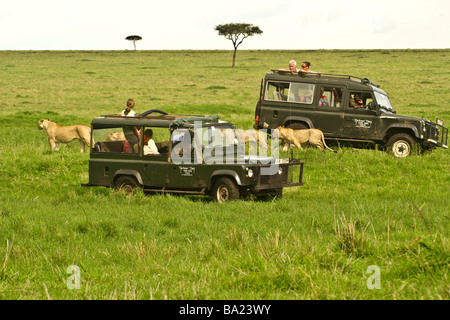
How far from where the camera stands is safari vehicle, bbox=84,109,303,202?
10.9 metres

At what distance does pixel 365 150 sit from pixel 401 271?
933 centimetres

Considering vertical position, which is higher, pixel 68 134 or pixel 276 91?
pixel 276 91

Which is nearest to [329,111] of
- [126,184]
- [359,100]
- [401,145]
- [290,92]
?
[359,100]

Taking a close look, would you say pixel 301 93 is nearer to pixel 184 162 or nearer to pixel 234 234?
pixel 184 162

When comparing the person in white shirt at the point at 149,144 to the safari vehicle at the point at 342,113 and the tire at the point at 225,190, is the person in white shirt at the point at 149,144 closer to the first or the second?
the tire at the point at 225,190

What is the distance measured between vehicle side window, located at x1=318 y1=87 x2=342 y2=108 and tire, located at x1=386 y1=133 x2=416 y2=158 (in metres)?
1.62

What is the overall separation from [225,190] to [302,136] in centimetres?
470

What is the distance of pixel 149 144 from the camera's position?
465 inches

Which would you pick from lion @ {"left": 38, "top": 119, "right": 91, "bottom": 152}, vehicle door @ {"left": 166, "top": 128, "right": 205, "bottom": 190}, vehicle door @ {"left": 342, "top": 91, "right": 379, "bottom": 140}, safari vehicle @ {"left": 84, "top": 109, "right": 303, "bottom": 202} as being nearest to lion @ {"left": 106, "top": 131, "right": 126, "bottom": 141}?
safari vehicle @ {"left": 84, "top": 109, "right": 303, "bottom": 202}

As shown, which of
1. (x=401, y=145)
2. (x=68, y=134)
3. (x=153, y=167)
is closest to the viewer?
(x=153, y=167)

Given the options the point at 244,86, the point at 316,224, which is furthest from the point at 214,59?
the point at 316,224

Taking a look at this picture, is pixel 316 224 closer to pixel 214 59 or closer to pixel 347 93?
pixel 347 93

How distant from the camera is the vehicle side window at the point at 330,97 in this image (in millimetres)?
15648
